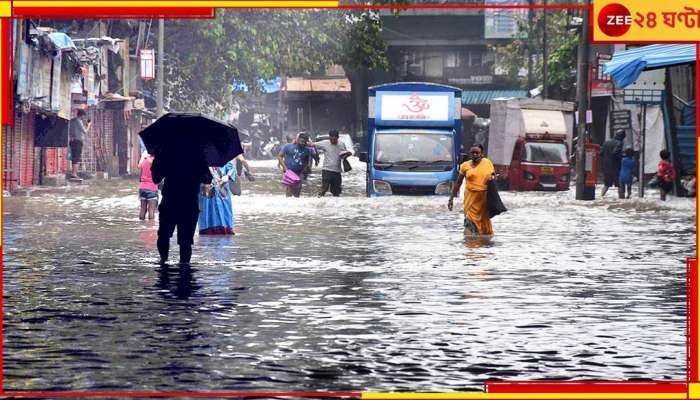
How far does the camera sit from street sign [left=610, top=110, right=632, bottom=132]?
50.9 metres

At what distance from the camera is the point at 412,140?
3669 cm

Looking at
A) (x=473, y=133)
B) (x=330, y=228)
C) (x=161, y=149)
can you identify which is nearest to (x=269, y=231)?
(x=330, y=228)

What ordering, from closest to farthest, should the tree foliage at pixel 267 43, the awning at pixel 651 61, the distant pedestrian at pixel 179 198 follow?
the distant pedestrian at pixel 179 198
the awning at pixel 651 61
the tree foliage at pixel 267 43

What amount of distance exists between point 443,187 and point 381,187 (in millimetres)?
1360

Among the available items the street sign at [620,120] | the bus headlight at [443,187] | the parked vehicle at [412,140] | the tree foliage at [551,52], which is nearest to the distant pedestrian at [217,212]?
the parked vehicle at [412,140]

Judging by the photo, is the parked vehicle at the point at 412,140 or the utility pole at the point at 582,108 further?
the utility pole at the point at 582,108

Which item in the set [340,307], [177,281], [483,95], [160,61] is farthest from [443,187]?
[483,95]

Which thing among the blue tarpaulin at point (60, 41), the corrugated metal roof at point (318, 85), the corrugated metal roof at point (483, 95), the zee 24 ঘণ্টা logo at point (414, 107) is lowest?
the zee 24 ঘণ্টা logo at point (414, 107)

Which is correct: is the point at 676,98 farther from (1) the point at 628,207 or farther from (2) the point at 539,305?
(2) the point at 539,305

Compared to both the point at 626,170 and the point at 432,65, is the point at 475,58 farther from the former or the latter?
the point at 626,170

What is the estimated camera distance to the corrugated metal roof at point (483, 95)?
98688 millimetres

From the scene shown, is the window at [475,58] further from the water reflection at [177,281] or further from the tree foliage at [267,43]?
the water reflection at [177,281]

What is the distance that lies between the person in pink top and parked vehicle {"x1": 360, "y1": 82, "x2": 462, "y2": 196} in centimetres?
943

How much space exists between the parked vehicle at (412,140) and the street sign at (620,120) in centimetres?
1466
